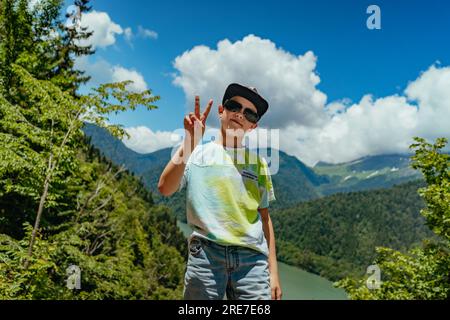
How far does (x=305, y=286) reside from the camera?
340ft

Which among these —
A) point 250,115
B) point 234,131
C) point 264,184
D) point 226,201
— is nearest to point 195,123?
point 234,131

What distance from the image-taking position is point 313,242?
580 feet

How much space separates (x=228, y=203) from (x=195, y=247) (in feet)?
1.21

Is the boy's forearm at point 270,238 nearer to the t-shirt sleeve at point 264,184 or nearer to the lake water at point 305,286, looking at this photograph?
the t-shirt sleeve at point 264,184

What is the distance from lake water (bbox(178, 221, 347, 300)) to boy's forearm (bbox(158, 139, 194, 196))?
85.8m

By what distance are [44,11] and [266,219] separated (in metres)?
12.0

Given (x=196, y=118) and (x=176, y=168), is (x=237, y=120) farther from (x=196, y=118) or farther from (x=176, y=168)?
(x=176, y=168)

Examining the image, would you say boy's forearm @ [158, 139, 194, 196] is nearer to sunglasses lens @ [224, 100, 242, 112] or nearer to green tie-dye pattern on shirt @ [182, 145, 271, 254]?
green tie-dye pattern on shirt @ [182, 145, 271, 254]

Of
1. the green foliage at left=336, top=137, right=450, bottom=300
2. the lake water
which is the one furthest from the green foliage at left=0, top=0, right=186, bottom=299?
the lake water

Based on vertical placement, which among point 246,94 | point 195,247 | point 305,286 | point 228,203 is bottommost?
point 305,286

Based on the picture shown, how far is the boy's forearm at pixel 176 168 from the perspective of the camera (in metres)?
2.36

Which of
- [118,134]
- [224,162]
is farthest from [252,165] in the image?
[118,134]

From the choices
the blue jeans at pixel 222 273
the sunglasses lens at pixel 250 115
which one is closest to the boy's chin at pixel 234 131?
the sunglasses lens at pixel 250 115

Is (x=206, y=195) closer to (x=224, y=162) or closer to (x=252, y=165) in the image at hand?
(x=224, y=162)
